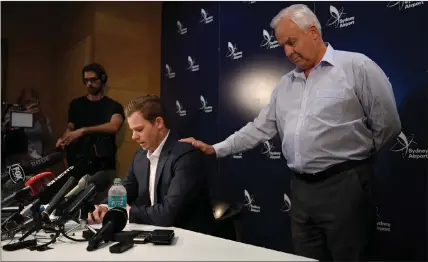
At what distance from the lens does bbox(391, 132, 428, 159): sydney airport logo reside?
245 cm

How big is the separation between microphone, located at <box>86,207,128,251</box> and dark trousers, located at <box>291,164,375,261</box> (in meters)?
0.89

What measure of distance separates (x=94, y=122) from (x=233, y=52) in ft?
4.71

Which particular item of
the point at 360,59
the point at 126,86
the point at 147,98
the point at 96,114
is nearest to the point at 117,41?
the point at 126,86

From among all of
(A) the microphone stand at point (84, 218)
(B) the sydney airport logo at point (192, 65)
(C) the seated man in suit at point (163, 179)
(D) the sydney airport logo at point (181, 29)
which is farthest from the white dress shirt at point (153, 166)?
(D) the sydney airport logo at point (181, 29)

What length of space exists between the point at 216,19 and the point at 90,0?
5.27 feet

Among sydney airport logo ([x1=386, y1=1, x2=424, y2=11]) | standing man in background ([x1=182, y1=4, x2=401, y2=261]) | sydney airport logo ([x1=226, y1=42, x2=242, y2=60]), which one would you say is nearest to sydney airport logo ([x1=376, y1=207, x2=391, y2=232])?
standing man in background ([x1=182, y1=4, x2=401, y2=261])

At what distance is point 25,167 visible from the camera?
1.93 m

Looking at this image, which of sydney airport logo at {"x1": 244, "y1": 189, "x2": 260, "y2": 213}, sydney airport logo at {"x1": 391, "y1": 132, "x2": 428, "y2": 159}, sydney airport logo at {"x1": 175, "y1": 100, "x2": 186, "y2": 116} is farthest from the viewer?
sydney airport logo at {"x1": 175, "y1": 100, "x2": 186, "y2": 116}

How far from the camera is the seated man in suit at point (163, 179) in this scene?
1.85 m

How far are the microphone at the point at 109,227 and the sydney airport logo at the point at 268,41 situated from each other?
7.79 feet

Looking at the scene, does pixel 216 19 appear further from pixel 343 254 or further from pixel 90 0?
pixel 343 254

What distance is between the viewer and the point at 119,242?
1.43 metres

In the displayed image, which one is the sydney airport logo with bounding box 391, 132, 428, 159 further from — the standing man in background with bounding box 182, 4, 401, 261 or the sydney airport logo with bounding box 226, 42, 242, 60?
the sydney airport logo with bounding box 226, 42, 242, 60

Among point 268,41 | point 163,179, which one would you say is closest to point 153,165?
point 163,179
